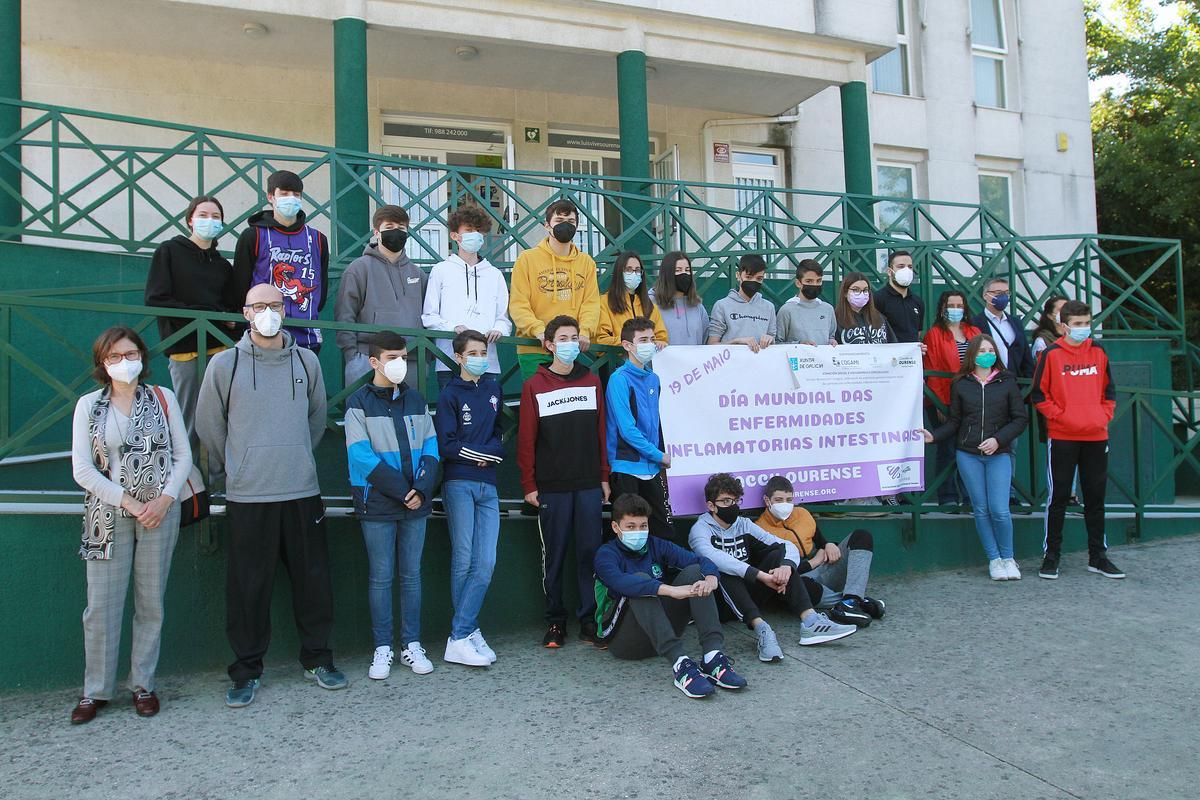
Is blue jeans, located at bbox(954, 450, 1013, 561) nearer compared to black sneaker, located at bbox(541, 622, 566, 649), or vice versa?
black sneaker, located at bbox(541, 622, 566, 649)

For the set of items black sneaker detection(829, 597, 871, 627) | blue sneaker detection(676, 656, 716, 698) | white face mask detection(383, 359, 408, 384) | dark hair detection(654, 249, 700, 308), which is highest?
dark hair detection(654, 249, 700, 308)

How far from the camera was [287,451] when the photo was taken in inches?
182

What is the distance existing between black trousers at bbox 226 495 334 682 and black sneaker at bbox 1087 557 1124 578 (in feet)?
17.9

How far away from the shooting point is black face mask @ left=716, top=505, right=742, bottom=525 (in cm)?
557

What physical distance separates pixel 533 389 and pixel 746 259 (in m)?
2.09

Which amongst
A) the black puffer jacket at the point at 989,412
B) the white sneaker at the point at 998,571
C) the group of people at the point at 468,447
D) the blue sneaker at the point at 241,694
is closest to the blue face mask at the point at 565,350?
the group of people at the point at 468,447

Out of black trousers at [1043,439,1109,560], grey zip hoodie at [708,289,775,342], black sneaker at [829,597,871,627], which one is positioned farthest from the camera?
black trousers at [1043,439,1109,560]

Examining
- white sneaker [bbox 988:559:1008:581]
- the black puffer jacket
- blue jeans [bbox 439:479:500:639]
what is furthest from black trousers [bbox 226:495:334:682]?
white sneaker [bbox 988:559:1008:581]

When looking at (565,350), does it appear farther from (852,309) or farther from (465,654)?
(852,309)

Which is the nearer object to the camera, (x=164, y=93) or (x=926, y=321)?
(x=926, y=321)

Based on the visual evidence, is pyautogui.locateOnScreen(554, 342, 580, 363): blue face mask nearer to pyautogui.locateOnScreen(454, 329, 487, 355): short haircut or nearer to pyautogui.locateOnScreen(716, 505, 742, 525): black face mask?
pyautogui.locateOnScreen(454, 329, 487, 355): short haircut

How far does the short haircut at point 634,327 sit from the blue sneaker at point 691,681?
203cm

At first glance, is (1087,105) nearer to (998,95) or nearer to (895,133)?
(998,95)

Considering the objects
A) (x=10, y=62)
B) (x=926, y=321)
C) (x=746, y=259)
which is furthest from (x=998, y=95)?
(x=10, y=62)
